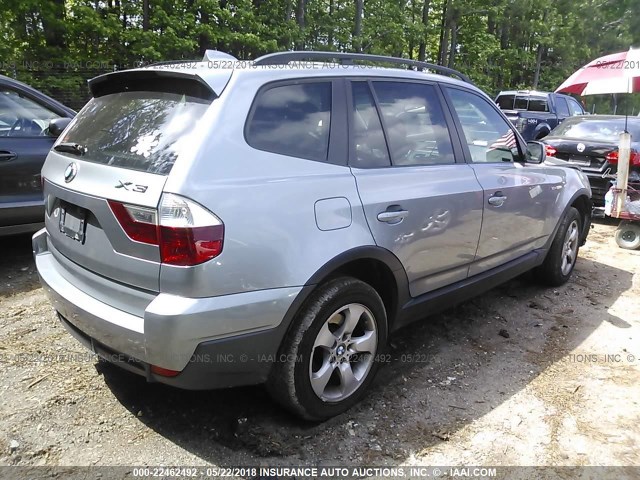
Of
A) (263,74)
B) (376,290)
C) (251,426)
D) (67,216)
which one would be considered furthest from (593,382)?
(67,216)

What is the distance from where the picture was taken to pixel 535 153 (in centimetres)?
420

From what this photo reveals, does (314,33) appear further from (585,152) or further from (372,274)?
(372,274)

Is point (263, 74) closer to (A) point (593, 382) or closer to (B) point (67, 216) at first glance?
(B) point (67, 216)

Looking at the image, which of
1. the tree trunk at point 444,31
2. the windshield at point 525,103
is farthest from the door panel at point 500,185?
the tree trunk at point 444,31

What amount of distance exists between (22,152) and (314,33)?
16.6m

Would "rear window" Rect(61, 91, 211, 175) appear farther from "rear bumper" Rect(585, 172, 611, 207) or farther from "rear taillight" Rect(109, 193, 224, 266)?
"rear bumper" Rect(585, 172, 611, 207)

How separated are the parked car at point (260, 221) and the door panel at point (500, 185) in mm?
202

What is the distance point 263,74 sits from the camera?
2414 mm

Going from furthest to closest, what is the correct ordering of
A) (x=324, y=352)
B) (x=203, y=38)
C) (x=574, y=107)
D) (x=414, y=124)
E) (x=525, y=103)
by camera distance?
(x=574, y=107), (x=525, y=103), (x=203, y=38), (x=414, y=124), (x=324, y=352)

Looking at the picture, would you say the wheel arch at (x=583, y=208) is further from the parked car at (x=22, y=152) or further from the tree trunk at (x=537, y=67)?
the tree trunk at (x=537, y=67)

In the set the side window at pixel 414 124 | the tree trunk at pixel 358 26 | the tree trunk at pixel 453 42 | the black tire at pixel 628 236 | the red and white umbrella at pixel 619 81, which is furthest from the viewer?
the tree trunk at pixel 453 42

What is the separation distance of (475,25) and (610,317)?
2404cm

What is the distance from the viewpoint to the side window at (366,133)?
272 cm

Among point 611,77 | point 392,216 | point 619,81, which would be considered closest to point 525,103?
point 611,77
